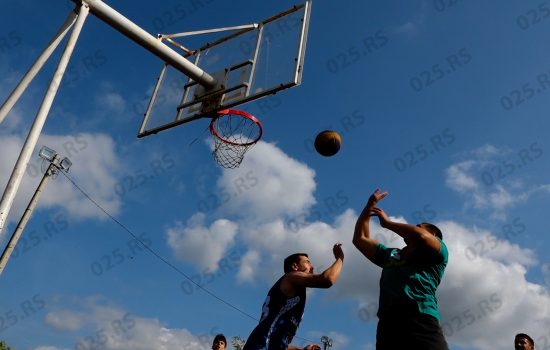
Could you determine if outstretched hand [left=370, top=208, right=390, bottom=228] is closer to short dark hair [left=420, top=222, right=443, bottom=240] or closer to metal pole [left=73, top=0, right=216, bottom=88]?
short dark hair [left=420, top=222, right=443, bottom=240]

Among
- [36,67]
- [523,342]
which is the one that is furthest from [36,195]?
[523,342]

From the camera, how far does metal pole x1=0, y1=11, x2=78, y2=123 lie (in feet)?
24.5

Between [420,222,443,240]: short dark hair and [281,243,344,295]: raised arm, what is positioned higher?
[420,222,443,240]: short dark hair

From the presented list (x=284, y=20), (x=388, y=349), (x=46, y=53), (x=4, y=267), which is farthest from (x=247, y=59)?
(x=4, y=267)

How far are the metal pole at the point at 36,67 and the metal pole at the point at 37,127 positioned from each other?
30 cm

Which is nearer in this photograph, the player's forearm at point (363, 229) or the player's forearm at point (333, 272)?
the player's forearm at point (333, 272)

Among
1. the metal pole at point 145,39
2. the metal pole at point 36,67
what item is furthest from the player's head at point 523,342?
the metal pole at point 36,67

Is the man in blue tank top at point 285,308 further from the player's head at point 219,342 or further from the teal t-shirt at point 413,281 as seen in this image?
the player's head at point 219,342

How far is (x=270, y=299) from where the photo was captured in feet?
15.3

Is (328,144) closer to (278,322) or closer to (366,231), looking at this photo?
(366,231)

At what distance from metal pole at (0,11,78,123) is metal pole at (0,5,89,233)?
30 centimetres

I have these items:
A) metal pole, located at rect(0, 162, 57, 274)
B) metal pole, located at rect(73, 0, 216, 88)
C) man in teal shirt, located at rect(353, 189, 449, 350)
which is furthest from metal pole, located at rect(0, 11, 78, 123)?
metal pole, located at rect(0, 162, 57, 274)

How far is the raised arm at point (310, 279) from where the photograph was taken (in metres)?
4.47

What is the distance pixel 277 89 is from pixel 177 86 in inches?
108
